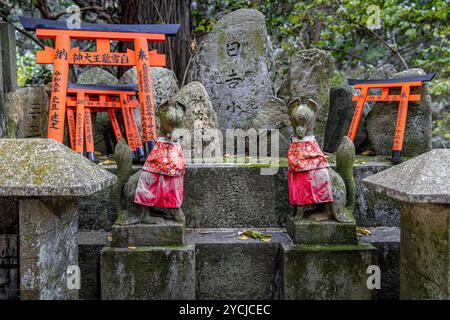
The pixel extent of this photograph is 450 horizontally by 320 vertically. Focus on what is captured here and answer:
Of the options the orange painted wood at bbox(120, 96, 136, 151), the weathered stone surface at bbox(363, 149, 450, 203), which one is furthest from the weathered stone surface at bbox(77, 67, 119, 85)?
the weathered stone surface at bbox(363, 149, 450, 203)

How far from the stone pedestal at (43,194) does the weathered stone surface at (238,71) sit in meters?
4.05

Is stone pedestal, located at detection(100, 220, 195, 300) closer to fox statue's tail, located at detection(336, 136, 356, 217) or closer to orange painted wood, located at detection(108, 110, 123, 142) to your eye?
fox statue's tail, located at detection(336, 136, 356, 217)

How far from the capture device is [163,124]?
383 cm

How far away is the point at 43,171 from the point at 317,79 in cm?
463

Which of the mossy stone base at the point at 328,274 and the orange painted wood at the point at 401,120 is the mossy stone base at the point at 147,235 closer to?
the mossy stone base at the point at 328,274

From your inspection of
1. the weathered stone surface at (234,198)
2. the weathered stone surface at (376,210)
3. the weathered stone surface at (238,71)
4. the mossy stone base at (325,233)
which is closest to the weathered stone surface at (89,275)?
the weathered stone surface at (234,198)

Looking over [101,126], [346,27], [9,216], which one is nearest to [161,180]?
[9,216]

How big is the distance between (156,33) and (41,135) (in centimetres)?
228

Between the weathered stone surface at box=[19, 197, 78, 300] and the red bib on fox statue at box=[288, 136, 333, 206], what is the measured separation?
6.59 feet

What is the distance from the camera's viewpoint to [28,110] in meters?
5.72

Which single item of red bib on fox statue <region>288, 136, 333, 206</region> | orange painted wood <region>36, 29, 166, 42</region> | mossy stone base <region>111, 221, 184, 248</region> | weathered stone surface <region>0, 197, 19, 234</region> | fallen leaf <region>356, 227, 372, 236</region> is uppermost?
orange painted wood <region>36, 29, 166, 42</region>

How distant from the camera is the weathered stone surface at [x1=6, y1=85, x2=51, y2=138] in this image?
Answer: 554 centimetres
